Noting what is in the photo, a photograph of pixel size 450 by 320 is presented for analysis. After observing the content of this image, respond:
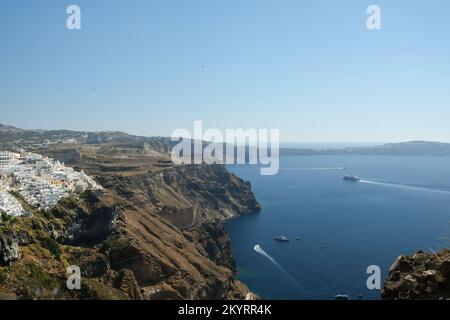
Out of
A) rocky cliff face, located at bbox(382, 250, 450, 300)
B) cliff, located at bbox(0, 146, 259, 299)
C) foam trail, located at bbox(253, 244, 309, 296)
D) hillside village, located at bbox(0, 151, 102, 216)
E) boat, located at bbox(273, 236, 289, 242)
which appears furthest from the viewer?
boat, located at bbox(273, 236, 289, 242)

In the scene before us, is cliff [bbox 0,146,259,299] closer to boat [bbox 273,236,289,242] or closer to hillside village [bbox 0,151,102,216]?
hillside village [bbox 0,151,102,216]

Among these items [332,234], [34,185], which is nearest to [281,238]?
[332,234]

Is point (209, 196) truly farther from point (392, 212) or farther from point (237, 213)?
point (392, 212)

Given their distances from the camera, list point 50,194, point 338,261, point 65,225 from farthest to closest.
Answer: point 338,261, point 50,194, point 65,225

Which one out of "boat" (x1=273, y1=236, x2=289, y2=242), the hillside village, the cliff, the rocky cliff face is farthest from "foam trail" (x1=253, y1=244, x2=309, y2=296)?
the rocky cliff face

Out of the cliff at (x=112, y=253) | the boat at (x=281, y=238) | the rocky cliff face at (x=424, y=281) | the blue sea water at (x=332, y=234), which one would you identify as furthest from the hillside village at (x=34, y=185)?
the boat at (x=281, y=238)

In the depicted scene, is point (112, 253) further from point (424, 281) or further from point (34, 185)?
point (424, 281)
